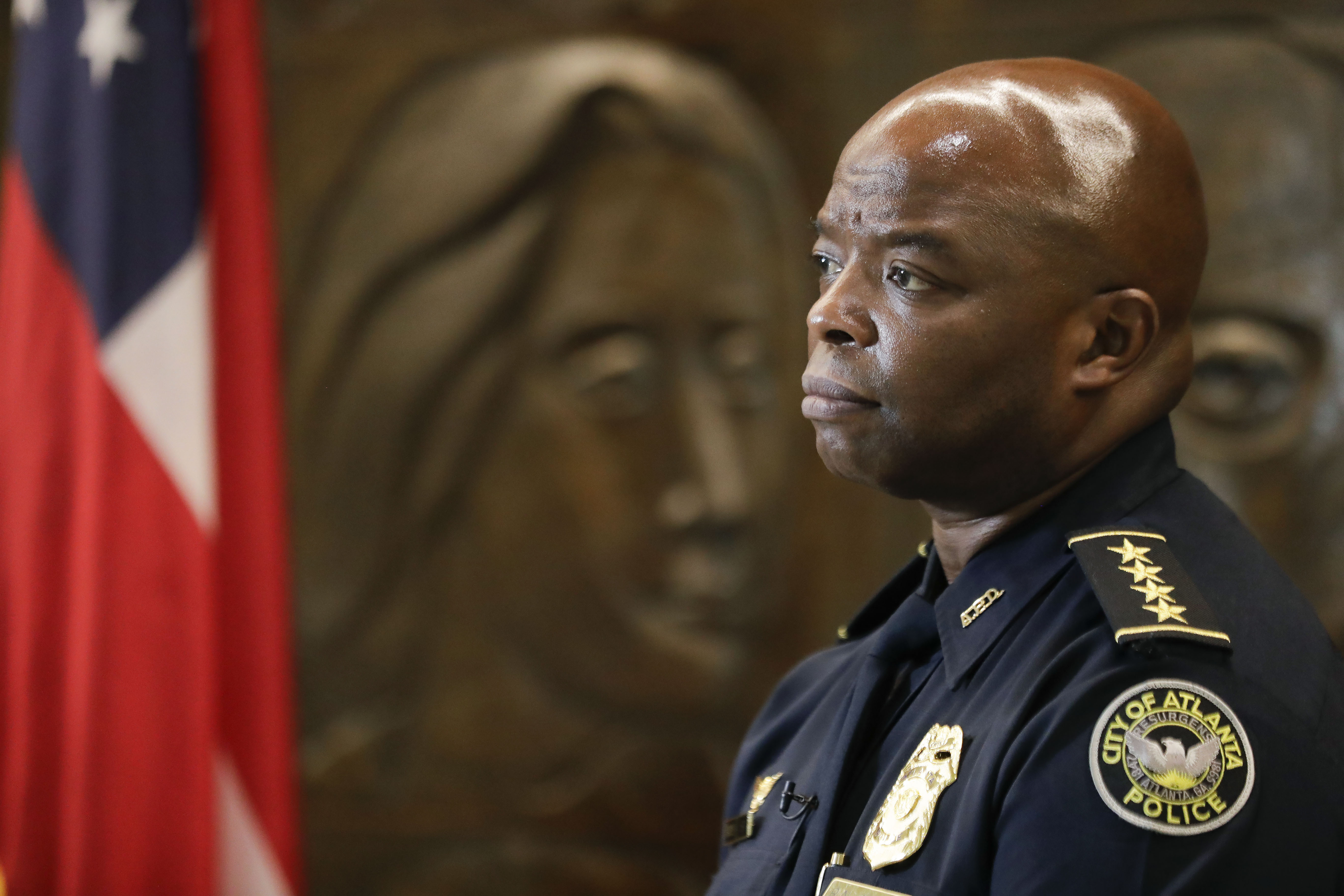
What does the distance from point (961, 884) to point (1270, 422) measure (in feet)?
6.30

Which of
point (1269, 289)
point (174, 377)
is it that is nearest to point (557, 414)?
point (174, 377)

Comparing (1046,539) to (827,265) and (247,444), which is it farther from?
(247,444)

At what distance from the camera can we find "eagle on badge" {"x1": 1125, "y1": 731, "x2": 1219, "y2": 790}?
2.58 ft

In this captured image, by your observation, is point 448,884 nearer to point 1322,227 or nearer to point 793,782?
point 793,782

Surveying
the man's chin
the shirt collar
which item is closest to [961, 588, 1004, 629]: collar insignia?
the shirt collar

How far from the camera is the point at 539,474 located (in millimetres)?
2707

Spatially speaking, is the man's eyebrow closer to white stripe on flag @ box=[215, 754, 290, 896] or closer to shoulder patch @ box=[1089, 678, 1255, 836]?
shoulder patch @ box=[1089, 678, 1255, 836]

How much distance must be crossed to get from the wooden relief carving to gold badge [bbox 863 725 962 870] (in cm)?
167

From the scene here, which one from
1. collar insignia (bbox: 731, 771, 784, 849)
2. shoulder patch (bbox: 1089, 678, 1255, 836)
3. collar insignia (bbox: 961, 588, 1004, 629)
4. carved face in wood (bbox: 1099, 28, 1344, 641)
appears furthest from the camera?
carved face in wood (bbox: 1099, 28, 1344, 641)

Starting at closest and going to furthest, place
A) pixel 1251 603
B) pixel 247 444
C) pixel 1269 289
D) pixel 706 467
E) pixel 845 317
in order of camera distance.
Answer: pixel 1251 603, pixel 845 317, pixel 247 444, pixel 1269 289, pixel 706 467

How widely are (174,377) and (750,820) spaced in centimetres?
138

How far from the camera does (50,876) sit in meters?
2.05

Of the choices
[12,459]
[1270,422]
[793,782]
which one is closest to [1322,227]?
[1270,422]

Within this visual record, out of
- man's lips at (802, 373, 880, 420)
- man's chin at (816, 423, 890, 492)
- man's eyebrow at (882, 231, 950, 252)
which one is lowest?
man's chin at (816, 423, 890, 492)
